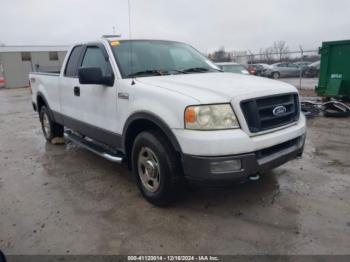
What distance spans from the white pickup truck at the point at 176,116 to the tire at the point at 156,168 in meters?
0.01

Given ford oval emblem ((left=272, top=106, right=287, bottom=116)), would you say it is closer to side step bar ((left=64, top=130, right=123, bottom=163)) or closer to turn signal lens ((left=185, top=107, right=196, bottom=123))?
turn signal lens ((left=185, top=107, right=196, bottom=123))

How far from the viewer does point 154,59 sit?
13.5ft

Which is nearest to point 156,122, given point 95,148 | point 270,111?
point 270,111

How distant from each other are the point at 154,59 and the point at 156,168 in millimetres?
1576

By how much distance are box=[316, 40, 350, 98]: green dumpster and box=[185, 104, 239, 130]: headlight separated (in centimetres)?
822

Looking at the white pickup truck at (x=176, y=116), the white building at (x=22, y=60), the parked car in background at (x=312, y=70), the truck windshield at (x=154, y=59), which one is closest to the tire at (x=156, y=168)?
the white pickup truck at (x=176, y=116)

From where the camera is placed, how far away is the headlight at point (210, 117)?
9.30 ft

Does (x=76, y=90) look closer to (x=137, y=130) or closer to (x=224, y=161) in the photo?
(x=137, y=130)

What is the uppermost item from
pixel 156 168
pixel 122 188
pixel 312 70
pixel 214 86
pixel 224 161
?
pixel 214 86

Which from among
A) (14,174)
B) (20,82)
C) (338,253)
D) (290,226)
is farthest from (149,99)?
(20,82)

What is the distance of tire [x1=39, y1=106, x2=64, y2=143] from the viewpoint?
246 inches

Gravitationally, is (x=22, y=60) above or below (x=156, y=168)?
above

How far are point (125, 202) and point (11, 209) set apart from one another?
136cm

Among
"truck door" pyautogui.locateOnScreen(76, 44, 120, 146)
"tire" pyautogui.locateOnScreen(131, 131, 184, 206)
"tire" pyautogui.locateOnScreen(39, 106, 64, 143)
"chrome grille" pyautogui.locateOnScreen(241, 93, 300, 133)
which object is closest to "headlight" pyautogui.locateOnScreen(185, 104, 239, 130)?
"chrome grille" pyautogui.locateOnScreen(241, 93, 300, 133)
